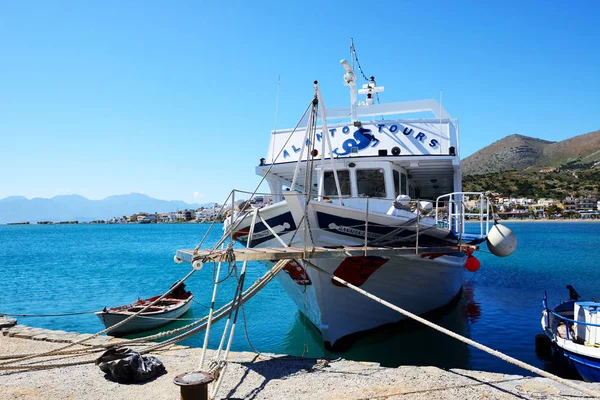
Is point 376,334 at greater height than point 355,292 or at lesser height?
lesser

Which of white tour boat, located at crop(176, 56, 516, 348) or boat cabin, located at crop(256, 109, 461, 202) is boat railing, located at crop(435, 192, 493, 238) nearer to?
white tour boat, located at crop(176, 56, 516, 348)

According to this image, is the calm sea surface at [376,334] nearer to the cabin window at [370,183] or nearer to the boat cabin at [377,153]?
the cabin window at [370,183]

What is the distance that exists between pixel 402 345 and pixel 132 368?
6.83 meters

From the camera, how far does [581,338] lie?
8.58 metres

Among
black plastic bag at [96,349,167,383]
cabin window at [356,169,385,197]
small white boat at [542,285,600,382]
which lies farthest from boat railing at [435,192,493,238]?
black plastic bag at [96,349,167,383]

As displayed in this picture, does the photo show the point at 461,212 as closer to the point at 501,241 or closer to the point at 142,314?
the point at 501,241

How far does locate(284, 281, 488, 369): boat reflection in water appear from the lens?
1001 centimetres

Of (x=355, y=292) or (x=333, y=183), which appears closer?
(x=355, y=292)

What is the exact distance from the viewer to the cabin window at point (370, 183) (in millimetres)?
11039

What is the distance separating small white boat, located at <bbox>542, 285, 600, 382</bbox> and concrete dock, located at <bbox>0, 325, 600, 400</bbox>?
250cm

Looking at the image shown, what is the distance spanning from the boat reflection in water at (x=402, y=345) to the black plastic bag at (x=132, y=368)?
4728 millimetres

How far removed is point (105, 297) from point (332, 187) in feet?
49.8

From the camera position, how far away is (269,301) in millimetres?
18406

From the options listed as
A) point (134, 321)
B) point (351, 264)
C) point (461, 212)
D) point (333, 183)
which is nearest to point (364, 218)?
point (351, 264)
